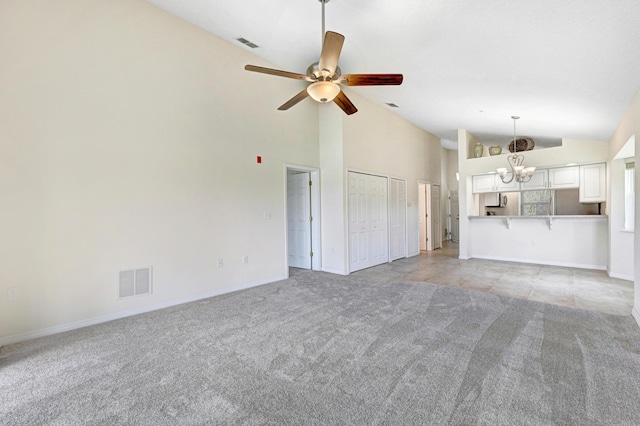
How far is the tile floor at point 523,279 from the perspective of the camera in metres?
3.84

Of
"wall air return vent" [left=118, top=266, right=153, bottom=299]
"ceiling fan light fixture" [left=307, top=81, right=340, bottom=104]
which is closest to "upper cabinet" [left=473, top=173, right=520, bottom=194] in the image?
"ceiling fan light fixture" [left=307, top=81, right=340, bottom=104]

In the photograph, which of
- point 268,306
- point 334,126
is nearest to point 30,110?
point 268,306

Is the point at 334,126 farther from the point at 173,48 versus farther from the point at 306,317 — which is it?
the point at 306,317

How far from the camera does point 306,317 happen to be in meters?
3.30

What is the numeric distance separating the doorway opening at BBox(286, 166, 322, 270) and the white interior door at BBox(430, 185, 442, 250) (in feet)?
14.6

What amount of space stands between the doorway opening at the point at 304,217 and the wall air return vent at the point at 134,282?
259 centimetres

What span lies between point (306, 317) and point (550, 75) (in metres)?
3.93

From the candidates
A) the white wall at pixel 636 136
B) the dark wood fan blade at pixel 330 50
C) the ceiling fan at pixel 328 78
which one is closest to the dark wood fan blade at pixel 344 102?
the ceiling fan at pixel 328 78

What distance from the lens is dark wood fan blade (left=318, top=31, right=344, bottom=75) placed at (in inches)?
98.3

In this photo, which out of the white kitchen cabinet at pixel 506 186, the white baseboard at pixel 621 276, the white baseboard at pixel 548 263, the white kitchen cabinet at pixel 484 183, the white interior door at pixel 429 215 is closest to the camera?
the white baseboard at pixel 621 276

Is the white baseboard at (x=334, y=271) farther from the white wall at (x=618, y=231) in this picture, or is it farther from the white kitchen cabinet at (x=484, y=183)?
the white wall at (x=618, y=231)

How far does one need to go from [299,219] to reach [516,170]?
4.46m

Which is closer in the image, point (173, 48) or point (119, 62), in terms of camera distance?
point (119, 62)

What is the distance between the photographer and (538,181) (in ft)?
20.7
